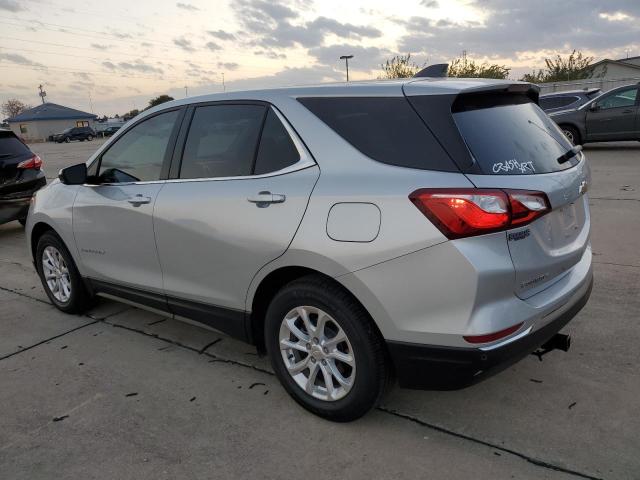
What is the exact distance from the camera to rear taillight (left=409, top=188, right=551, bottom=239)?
7.34 feet

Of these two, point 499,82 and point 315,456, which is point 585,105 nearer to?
point 499,82

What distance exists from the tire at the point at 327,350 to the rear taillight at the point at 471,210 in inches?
23.5

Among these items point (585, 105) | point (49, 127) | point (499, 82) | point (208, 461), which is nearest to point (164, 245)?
point (208, 461)

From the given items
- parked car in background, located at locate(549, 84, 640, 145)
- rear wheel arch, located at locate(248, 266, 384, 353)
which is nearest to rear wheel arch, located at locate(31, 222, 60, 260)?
rear wheel arch, located at locate(248, 266, 384, 353)

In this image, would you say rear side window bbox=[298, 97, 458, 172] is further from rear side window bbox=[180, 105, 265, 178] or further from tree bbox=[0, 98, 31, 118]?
tree bbox=[0, 98, 31, 118]

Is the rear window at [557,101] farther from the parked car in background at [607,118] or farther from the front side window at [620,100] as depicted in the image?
the front side window at [620,100]

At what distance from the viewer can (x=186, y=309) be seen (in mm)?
3416

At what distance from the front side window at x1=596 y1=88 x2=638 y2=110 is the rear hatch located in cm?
1180

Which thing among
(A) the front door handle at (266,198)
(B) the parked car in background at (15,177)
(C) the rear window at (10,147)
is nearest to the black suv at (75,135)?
(C) the rear window at (10,147)

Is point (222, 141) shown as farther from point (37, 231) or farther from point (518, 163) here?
point (37, 231)

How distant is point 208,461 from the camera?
259 centimetres

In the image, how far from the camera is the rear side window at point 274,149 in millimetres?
2834

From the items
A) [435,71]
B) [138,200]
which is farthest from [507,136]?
[138,200]

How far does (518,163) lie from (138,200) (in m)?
2.38
